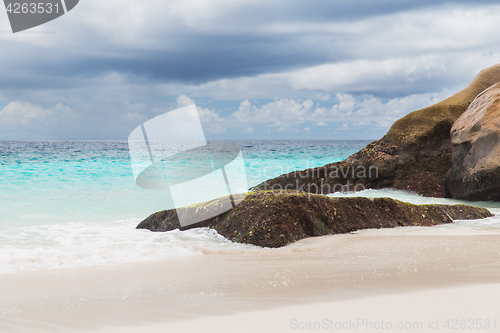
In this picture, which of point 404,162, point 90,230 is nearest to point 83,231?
point 90,230

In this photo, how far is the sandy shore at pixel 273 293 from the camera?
6.07 ft

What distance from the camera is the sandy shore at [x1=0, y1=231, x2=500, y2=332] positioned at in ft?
6.07

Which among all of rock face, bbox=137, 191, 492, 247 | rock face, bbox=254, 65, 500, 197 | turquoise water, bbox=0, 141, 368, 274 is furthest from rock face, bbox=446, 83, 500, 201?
turquoise water, bbox=0, 141, 368, 274

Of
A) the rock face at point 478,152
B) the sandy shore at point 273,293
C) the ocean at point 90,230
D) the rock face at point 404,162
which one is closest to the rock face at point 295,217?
the ocean at point 90,230

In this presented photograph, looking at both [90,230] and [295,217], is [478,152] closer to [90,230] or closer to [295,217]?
[295,217]

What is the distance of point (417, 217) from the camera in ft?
15.2

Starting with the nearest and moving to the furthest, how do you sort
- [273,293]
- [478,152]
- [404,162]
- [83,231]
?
[273,293] < [83,231] < [478,152] < [404,162]

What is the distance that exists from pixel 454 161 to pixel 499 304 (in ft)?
21.0

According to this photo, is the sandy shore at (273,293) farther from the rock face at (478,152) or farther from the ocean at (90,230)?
the rock face at (478,152)

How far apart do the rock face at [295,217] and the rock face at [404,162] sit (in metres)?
3.71

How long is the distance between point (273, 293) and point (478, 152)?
6.33 m

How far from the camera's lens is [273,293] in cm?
228

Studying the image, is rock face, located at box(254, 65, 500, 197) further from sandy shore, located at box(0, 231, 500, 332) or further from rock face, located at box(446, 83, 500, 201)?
sandy shore, located at box(0, 231, 500, 332)

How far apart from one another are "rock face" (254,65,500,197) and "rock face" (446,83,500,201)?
56 cm
